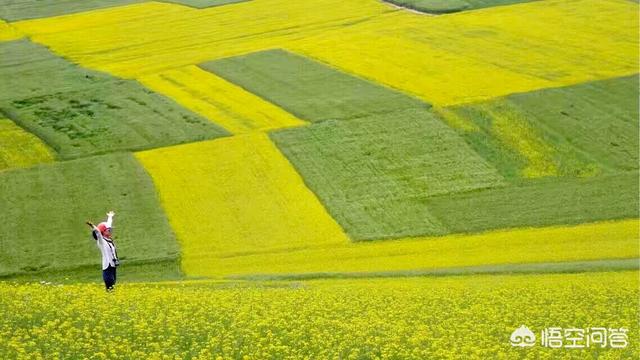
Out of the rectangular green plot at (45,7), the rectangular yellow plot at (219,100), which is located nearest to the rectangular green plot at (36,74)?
the rectangular yellow plot at (219,100)

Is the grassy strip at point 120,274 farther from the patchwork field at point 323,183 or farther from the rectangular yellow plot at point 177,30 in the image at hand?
the rectangular yellow plot at point 177,30

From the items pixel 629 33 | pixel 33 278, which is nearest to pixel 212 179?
pixel 33 278

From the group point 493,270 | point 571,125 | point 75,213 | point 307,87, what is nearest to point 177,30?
point 307,87

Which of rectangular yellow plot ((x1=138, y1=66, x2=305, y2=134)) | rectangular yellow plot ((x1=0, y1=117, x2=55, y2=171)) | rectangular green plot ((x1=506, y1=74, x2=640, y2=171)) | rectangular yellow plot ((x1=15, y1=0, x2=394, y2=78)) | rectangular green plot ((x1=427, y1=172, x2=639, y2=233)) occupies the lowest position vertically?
rectangular yellow plot ((x1=15, y1=0, x2=394, y2=78))

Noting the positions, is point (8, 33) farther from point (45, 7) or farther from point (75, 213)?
point (75, 213)

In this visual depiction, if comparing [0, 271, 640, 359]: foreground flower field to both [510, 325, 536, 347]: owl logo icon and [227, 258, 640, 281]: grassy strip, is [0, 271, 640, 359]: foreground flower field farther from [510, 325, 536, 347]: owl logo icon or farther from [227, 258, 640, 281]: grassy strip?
[227, 258, 640, 281]: grassy strip

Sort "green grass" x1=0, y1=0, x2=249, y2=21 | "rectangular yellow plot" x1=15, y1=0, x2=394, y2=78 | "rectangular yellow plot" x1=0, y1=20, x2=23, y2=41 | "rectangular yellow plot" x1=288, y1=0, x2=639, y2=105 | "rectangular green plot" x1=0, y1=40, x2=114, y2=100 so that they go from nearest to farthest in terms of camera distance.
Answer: "rectangular green plot" x1=0, y1=40, x2=114, y2=100, "rectangular yellow plot" x1=288, y1=0, x2=639, y2=105, "rectangular yellow plot" x1=15, y1=0, x2=394, y2=78, "rectangular yellow plot" x1=0, y1=20, x2=23, y2=41, "green grass" x1=0, y1=0, x2=249, y2=21

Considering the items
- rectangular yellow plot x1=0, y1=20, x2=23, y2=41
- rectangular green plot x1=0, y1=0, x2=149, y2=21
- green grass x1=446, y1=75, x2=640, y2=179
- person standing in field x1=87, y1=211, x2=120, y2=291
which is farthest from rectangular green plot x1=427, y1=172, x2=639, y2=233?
rectangular green plot x1=0, y1=0, x2=149, y2=21

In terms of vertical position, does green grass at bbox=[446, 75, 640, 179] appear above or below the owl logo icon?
below

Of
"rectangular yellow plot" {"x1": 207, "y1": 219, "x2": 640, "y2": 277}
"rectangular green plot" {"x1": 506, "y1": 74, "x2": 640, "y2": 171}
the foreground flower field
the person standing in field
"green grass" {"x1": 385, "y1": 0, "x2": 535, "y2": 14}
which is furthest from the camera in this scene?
"green grass" {"x1": 385, "y1": 0, "x2": 535, "y2": 14}
